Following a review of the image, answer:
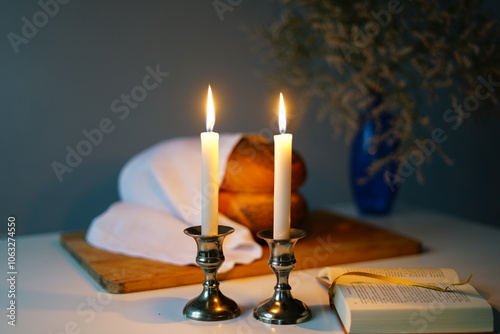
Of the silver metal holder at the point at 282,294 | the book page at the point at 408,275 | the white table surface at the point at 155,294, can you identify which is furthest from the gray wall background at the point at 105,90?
the silver metal holder at the point at 282,294

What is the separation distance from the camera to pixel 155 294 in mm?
949

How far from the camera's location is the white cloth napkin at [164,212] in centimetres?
108

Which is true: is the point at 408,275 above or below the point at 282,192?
below

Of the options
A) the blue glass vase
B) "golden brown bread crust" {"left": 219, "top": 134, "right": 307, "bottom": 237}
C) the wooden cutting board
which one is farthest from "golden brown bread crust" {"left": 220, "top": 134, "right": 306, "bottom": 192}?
the blue glass vase

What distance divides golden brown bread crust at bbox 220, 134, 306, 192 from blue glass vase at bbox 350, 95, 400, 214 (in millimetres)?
361

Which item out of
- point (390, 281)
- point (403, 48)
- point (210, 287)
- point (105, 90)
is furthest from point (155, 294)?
point (403, 48)

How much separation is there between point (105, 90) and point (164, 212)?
1.42ft

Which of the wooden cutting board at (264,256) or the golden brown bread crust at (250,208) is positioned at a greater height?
the golden brown bread crust at (250,208)

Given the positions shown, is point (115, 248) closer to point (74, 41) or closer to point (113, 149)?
point (113, 149)

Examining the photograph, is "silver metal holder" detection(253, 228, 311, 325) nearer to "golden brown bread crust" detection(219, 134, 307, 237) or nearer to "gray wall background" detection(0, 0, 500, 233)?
"golden brown bread crust" detection(219, 134, 307, 237)

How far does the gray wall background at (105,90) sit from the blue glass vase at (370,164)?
229 mm

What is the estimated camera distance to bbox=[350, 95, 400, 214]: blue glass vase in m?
1.46

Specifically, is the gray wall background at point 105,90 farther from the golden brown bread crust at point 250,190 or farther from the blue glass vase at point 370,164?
the golden brown bread crust at point 250,190

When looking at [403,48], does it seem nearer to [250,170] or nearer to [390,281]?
[250,170]
